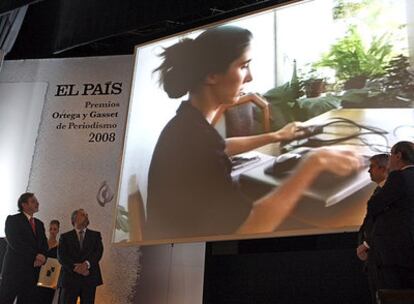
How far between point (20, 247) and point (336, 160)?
8.78 ft

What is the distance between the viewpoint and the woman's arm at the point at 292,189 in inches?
127

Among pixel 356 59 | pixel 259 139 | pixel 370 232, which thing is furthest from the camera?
pixel 259 139

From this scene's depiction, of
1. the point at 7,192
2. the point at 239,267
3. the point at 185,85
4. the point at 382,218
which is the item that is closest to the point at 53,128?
the point at 7,192

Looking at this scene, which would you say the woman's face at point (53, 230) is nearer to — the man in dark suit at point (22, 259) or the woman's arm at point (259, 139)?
the man in dark suit at point (22, 259)

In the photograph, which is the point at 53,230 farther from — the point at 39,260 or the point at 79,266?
the point at 79,266

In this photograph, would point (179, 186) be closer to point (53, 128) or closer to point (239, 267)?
point (239, 267)

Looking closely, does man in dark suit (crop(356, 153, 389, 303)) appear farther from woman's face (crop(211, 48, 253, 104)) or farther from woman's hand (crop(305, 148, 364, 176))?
woman's face (crop(211, 48, 253, 104))

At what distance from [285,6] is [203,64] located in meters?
0.84

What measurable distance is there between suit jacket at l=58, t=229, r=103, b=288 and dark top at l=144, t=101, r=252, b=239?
19.3 inches

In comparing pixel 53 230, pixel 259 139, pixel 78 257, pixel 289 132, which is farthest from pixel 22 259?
pixel 289 132

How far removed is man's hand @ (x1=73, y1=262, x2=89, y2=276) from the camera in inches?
159

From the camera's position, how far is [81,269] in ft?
13.3

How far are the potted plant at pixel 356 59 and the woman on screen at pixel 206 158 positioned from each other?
1.57ft

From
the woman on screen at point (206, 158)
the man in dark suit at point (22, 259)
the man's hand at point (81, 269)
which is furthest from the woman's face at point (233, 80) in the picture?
the man in dark suit at point (22, 259)
